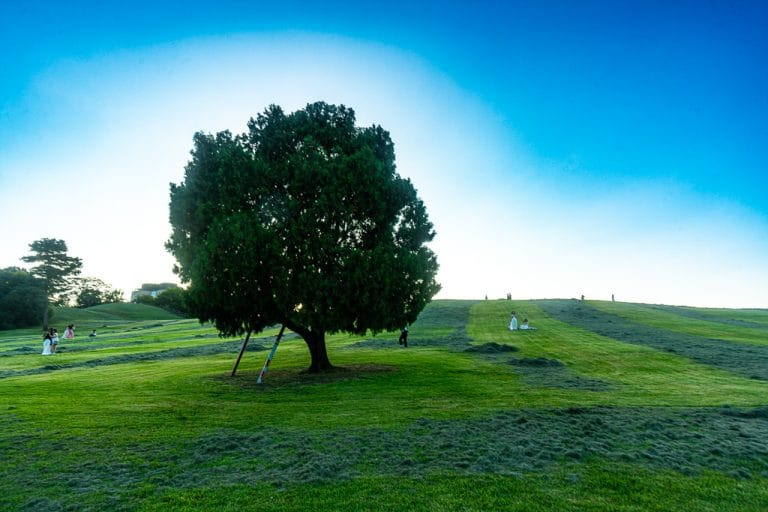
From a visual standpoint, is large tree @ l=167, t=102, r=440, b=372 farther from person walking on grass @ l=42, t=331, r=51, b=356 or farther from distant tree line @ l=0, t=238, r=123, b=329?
distant tree line @ l=0, t=238, r=123, b=329

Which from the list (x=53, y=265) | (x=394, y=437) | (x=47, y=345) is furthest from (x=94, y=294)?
(x=394, y=437)

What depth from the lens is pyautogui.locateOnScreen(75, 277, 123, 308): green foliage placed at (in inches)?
5354

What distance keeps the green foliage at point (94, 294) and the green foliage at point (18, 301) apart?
50285 mm

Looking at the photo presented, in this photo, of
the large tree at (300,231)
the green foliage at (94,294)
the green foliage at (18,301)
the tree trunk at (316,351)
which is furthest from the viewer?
the green foliage at (94,294)

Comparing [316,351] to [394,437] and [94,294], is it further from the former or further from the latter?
[94,294]

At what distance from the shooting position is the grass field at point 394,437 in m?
8.30

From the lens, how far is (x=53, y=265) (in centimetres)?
10206

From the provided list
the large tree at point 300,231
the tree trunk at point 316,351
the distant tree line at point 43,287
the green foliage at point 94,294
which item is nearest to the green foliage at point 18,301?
the distant tree line at point 43,287

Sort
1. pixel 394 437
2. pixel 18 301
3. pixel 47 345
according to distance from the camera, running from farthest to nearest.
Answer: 1. pixel 18 301
2. pixel 47 345
3. pixel 394 437

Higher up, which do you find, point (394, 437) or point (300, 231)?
point (300, 231)

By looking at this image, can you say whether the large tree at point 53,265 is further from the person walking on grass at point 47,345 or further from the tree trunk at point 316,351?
the tree trunk at point 316,351

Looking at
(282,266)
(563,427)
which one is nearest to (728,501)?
(563,427)

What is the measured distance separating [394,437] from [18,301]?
96480 millimetres

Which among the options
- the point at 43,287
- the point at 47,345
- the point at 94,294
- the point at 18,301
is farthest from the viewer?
the point at 94,294
